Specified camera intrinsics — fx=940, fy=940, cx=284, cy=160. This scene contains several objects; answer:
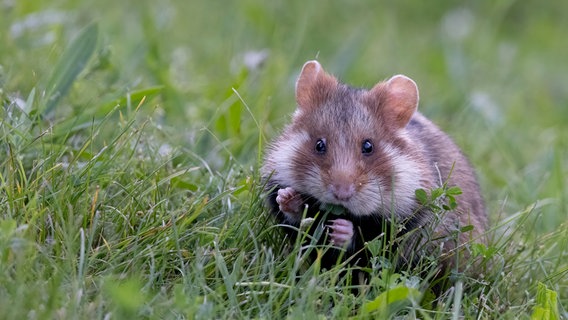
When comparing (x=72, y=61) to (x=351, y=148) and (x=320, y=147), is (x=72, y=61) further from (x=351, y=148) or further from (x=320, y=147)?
(x=351, y=148)

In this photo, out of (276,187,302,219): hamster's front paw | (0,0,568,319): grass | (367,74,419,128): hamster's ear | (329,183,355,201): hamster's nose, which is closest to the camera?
(0,0,568,319): grass

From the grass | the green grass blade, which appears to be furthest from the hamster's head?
the green grass blade

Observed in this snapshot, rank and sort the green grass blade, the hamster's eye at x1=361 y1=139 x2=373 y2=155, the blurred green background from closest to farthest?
the hamster's eye at x1=361 y1=139 x2=373 y2=155 → the green grass blade → the blurred green background

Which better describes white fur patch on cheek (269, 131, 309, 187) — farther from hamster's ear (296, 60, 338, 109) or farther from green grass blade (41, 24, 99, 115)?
green grass blade (41, 24, 99, 115)

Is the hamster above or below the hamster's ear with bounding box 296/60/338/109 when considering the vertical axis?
below

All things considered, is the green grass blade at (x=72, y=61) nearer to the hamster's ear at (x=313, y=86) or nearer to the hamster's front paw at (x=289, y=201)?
the hamster's ear at (x=313, y=86)

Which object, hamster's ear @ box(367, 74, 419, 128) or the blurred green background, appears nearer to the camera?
hamster's ear @ box(367, 74, 419, 128)
